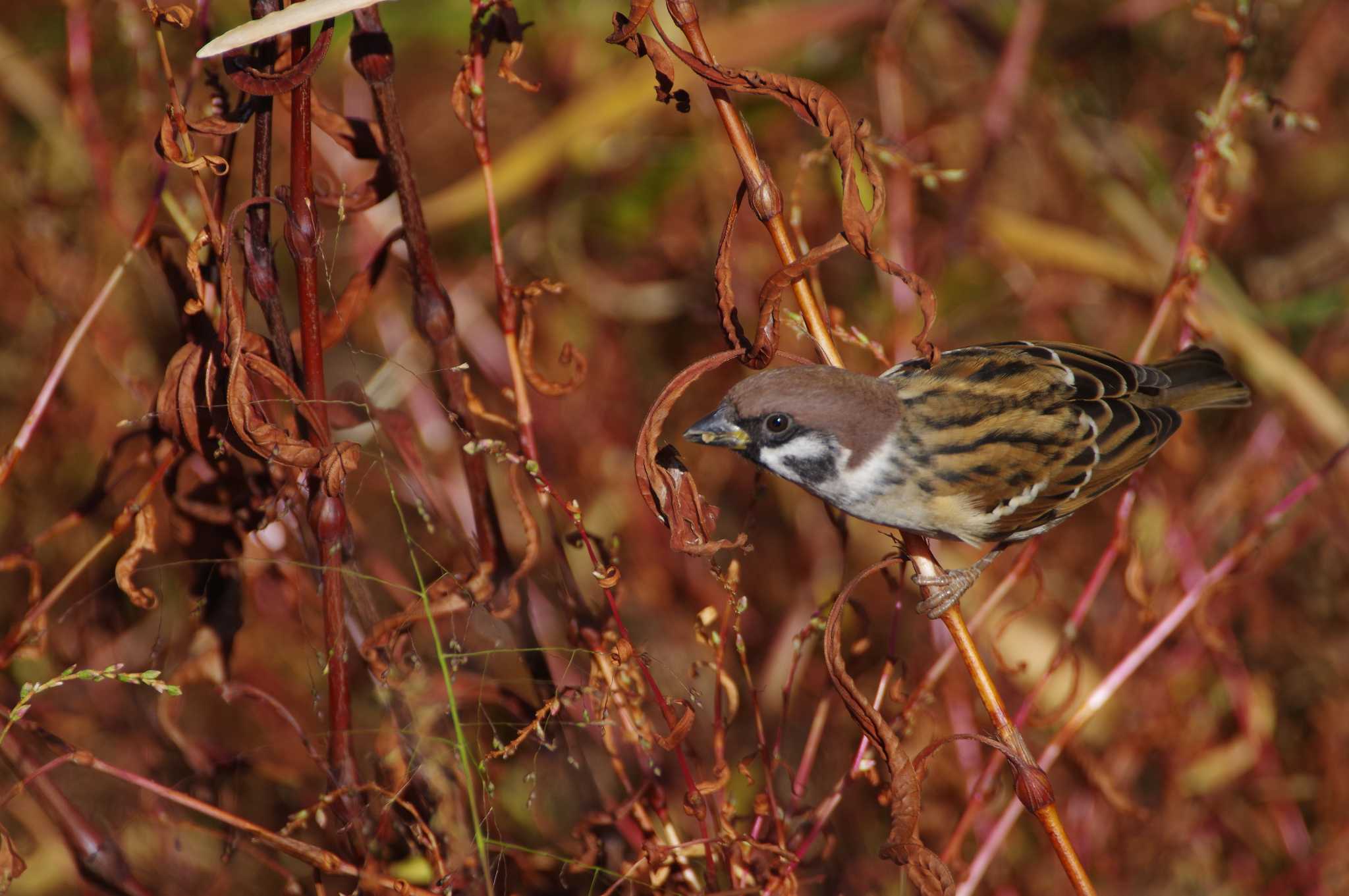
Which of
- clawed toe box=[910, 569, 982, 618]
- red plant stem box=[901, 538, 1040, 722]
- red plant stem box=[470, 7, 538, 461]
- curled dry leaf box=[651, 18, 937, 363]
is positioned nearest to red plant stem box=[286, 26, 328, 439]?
red plant stem box=[470, 7, 538, 461]

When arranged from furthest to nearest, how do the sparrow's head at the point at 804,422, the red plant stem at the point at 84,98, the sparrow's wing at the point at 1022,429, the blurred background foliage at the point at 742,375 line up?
the blurred background foliage at the point at 742,375
the red plant stem at the point at 84,98
the sparrow's wing at the point at 1022,429
the sparrow's head at the point at 804,422

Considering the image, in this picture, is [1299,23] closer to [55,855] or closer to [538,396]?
[538,396]

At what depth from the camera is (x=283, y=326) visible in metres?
1.77

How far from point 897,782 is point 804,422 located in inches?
29.9

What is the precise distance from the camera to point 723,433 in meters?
2.18

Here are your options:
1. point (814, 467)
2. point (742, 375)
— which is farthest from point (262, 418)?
point (742, 375)

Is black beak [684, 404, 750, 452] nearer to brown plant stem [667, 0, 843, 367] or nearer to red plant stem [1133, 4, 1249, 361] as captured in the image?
brown plant stem [667, 0, 843, 367]

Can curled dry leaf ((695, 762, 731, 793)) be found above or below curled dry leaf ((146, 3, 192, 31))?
below

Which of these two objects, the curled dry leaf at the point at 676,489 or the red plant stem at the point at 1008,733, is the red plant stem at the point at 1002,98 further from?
the curled dry leaf at the point at 676,489

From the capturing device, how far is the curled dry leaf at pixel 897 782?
162cm

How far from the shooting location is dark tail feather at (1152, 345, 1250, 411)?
2965 mm

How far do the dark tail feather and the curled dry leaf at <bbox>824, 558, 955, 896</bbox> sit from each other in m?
1.70

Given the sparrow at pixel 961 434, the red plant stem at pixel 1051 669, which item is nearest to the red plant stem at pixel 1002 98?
the sparrow at pixel 961 434

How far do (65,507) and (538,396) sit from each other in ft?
5.02
